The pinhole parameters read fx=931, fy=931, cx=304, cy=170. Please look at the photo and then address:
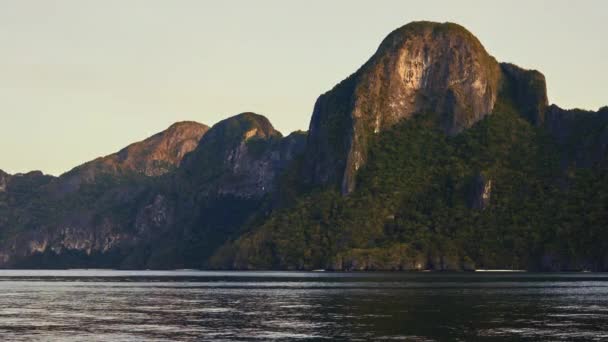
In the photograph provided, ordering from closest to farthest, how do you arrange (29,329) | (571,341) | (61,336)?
(571,341) → (61,336) → (29,329)

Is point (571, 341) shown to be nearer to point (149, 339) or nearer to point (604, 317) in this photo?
point (604, 317)

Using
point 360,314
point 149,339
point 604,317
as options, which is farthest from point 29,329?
point 604,317

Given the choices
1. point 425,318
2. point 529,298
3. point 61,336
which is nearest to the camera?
point 61,336

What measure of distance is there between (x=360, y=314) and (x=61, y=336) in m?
41.0

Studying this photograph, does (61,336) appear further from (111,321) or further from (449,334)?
(449,334)

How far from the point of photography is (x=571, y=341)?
8688 centimetres

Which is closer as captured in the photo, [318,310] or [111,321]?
[111,321]

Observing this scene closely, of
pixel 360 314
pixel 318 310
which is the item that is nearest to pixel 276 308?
pixel 318 310

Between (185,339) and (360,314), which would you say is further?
(360,314)

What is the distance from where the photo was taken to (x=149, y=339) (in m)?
91.2

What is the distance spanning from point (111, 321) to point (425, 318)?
125 feet

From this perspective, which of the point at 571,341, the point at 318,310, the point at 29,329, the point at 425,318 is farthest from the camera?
the point at 318,310

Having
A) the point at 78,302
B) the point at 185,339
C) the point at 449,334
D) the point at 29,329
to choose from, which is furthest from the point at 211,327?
the point at 78,302

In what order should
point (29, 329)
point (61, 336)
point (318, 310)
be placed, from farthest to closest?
point (318, 310) → point (29, 329) → point (61, 336)
